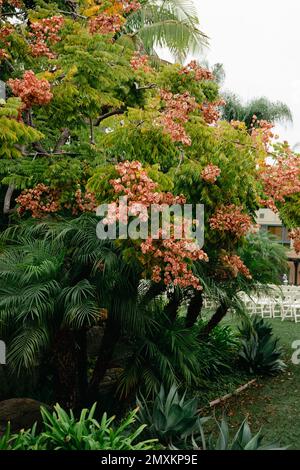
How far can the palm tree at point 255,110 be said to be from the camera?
1237 inches

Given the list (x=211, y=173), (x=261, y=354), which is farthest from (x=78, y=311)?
(x=261, y=354)

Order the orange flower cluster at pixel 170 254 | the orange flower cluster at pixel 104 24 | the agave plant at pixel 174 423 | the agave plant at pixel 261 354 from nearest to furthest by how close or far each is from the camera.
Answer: the orange flower cluster at pixel 170 254 < the agave plant at pixel 174 423 < the orange flower cluster at pixel 104 24 < the agave plant at pixel 261 354

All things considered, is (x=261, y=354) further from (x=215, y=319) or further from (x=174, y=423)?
(x=174, y=423)

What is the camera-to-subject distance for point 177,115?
6613 mm

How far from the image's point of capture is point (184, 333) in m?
8.18

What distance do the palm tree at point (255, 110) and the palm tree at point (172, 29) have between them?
18.0 meters

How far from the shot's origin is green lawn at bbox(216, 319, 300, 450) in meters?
7.53

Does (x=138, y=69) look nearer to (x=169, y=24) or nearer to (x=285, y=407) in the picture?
(x=169, y=24)

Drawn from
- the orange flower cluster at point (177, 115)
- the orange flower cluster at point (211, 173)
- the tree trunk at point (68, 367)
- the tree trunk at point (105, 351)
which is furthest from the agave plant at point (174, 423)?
the orange flower cluster at point (177, 115)

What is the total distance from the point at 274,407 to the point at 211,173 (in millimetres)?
4326

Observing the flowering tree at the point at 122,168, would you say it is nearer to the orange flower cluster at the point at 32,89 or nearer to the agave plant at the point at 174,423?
the orange flower cluster at the point at 32,89

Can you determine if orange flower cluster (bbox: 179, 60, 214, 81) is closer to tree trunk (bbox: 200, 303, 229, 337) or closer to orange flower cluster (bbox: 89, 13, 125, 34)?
orange flower cluster (bbox: 89, 13, 125, 34)
